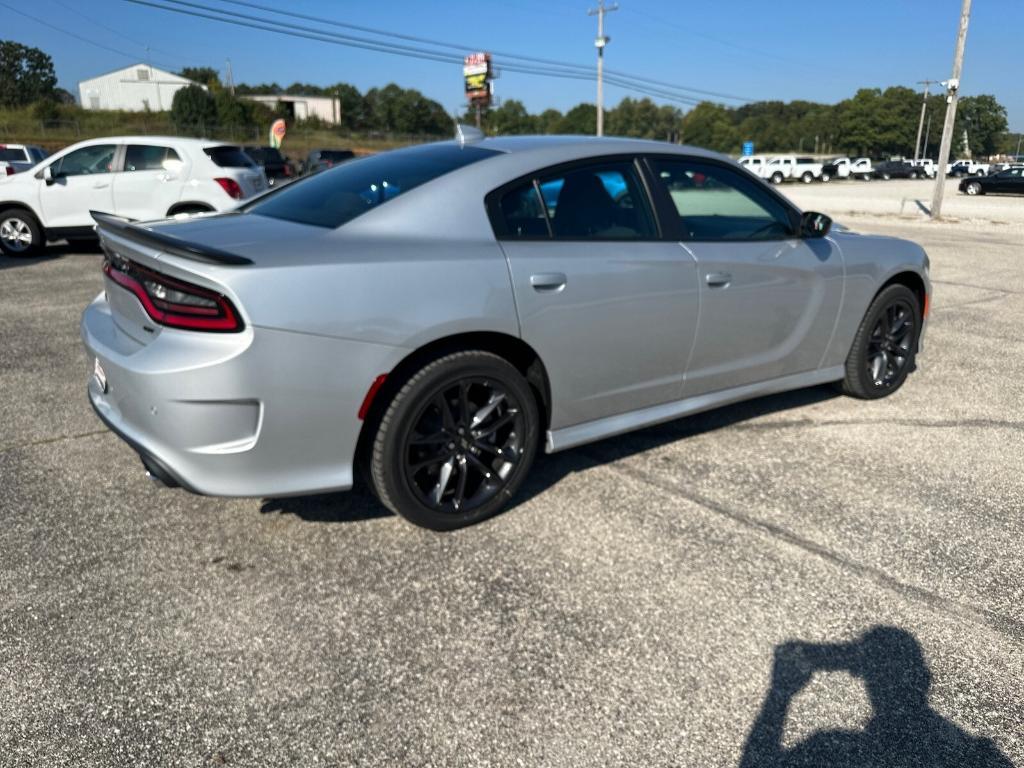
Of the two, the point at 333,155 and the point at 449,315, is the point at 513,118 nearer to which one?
the point at 333,155

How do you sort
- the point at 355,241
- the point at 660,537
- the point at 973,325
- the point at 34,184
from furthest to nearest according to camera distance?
the point at 34,184 < the point at 973,325 < the point at 660,537 < the point at 355,241

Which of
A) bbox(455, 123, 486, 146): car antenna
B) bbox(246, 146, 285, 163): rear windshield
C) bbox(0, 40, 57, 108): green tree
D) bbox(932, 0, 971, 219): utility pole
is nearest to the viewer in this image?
bbox(455, 123, 486, 146): car antenna

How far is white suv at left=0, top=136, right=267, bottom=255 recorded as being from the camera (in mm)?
11172

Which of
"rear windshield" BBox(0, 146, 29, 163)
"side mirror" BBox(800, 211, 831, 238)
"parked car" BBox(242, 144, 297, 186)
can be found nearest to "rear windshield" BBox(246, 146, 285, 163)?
"parked car" BBox(242, 144, 297, 186)

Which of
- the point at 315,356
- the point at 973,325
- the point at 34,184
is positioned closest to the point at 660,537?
the point at 315,356

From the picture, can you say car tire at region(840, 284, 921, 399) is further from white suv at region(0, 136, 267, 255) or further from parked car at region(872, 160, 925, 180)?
parked car at region(872, 160, 925, 180)

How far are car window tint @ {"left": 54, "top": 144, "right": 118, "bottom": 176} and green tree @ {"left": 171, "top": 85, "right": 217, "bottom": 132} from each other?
56611mm

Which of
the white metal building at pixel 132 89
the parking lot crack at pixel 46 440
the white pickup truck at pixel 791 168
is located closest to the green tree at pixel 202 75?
the white metal building at pixel 132 89

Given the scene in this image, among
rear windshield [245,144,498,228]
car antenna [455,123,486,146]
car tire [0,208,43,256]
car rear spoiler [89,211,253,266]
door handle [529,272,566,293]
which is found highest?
car antenna [455,123,486,146]

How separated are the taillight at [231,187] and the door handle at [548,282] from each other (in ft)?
31.0

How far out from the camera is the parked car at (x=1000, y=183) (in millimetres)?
37263

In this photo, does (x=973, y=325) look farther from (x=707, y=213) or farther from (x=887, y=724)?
(x=887, y=724)

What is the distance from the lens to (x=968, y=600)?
2.87 meters

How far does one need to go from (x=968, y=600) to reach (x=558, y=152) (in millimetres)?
2404
